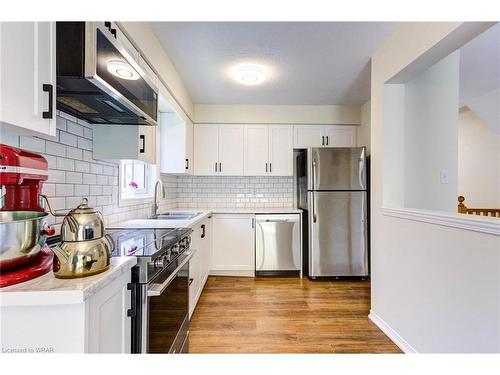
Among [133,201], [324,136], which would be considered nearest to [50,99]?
[133,201]

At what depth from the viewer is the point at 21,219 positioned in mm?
874

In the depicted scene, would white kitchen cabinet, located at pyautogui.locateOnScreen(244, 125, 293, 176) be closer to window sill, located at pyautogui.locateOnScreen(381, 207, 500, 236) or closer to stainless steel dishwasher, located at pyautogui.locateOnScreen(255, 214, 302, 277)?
stainless steel dishwasher, located at pyautogui.locateOnScreen(255, 214, 302, 277)

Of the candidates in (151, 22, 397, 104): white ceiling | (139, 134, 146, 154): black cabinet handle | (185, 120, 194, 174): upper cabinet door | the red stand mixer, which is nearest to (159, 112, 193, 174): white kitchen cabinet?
(185, 120, 194, 174): upper cabinet door

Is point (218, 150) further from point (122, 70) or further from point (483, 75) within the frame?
point (483, 75)

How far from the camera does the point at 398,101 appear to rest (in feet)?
7.52

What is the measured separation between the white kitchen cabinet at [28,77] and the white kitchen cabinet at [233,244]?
275cm

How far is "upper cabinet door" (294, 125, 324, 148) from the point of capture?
3.96 metres

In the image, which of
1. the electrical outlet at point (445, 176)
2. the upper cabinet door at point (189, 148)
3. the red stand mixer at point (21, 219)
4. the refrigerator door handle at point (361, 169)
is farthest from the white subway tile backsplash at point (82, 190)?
the refrigerator door handle at point (361, 169)

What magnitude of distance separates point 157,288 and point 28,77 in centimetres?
91

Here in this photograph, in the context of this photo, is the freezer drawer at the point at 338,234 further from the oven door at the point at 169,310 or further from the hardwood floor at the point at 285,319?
the oven door at the point at 169,310

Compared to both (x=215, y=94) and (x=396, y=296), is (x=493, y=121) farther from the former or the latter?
(x=215, y=94)

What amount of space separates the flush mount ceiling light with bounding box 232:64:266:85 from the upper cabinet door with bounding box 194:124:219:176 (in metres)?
1.07
